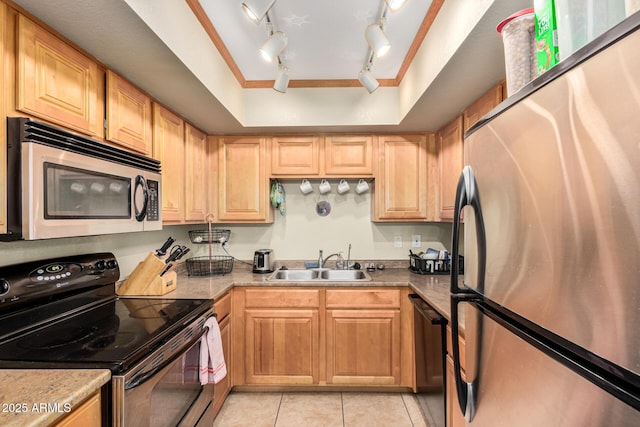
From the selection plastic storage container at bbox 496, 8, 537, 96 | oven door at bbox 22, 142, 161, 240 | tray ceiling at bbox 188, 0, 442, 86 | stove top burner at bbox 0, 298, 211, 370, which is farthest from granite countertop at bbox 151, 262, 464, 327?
tray ceiling at bbox 188, 0, 442, 86

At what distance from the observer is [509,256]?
69 cm

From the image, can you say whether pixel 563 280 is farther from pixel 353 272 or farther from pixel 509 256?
pixel 353 272

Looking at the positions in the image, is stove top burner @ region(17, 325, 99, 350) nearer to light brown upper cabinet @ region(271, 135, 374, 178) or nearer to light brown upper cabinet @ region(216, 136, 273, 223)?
light brown upper cabinet @ region(216, 136, 273, 223)

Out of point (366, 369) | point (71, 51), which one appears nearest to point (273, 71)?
point (71, 51)

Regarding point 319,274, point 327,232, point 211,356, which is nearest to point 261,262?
point 319,274

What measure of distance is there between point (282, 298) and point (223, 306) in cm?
45

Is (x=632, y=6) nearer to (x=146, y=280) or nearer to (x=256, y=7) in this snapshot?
(x=256, y=7)

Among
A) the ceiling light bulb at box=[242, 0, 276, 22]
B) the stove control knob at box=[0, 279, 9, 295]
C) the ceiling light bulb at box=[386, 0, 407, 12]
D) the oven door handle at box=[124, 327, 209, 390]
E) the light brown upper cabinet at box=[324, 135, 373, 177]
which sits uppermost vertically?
the ceiling light bulb at box=[386, 0, 407, 12]

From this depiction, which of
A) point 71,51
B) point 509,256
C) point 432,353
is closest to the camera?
point 509,256

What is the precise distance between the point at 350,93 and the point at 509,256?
211 centimetres

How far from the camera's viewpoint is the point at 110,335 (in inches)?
47.4

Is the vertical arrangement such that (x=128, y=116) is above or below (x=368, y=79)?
below

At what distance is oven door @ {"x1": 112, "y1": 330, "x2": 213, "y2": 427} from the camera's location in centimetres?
98

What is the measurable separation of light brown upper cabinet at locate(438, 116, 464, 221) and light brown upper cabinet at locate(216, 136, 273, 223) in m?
1.51
